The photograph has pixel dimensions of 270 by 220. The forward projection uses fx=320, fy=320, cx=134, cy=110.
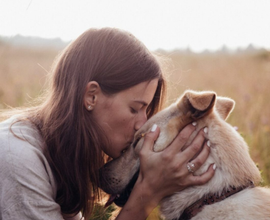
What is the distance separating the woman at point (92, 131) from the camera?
Result: 235cm

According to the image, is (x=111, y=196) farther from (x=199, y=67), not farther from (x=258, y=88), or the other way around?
(x=199, y=67)

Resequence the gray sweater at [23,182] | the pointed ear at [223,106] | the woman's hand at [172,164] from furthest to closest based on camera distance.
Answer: the pointed ear at [223,106] < the woman's hand at [172,164] < the gray sweater at [23,182]

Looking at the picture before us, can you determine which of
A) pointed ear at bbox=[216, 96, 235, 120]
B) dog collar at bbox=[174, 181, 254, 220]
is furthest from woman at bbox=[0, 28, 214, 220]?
pointed ear at bbox=[216, 96, 235, 120]

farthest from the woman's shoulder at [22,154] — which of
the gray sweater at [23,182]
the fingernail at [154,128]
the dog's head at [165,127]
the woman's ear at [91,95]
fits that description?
the fingernail at [154,128]

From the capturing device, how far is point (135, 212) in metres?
2.50

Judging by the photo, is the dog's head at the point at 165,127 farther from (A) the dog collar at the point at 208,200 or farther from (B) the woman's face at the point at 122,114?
(A) the dog collar at the point at 208,200

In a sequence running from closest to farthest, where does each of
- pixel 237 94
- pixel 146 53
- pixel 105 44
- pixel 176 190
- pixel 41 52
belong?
pixel 176 190
pixel 105 44
pixel 146 53
pixel 237 94
pixel 41 52

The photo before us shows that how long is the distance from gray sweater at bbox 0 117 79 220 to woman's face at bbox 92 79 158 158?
0.58 metres

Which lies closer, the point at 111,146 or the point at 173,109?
the point at 173,109

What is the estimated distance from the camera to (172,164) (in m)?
2.40

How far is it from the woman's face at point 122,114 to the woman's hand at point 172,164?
27cm

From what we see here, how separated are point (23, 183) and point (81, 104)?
74 cm

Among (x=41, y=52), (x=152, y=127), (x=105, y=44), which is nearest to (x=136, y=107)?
(x=152, y=127)

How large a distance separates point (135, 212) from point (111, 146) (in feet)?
1.90
